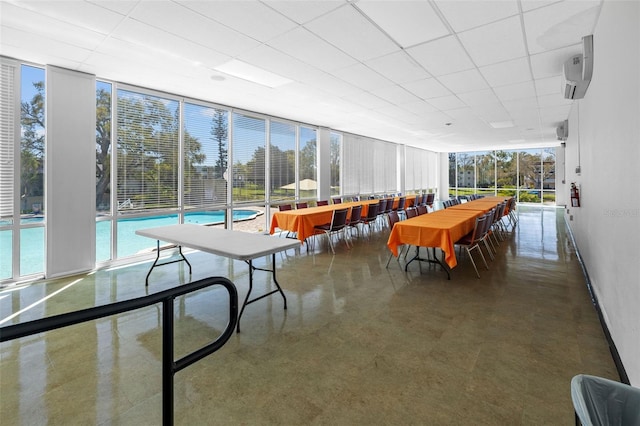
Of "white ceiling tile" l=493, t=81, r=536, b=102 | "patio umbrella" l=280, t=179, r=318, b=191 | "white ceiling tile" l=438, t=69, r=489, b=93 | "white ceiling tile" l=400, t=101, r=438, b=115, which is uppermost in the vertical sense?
"white ceiling tile" l=400, t=101, r=438, b=115

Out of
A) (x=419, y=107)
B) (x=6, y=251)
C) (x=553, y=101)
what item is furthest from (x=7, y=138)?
(x=553, y=101)

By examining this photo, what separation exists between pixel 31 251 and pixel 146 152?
6.98 ft

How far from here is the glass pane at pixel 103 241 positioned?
16.3 ft

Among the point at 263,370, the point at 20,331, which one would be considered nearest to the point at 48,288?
the point at 263,370

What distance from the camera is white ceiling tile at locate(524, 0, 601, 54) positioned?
9.16 feet

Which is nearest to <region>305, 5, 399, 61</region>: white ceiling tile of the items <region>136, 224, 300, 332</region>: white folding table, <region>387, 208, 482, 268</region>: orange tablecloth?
<region>136, 224, 300, 332</region>: white folding table

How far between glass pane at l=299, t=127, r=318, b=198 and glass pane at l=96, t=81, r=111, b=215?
4547 mm

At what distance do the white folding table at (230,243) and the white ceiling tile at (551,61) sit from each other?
381 cm

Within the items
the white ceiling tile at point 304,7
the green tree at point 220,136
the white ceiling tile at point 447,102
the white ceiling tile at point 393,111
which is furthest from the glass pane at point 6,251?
the white ceiling tile at point 447,102

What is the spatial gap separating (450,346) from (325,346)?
0.99 m

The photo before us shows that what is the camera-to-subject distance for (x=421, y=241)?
4.28m

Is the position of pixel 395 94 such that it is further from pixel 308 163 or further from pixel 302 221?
pixel 308 163

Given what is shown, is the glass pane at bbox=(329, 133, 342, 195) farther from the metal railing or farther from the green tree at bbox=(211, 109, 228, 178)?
the metal railing

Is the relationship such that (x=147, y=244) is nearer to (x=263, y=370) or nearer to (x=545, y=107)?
(x=263, y=370)
